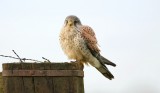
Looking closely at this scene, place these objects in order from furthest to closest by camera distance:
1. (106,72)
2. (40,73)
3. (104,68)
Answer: (104,68) → (106,72) → (40,73)

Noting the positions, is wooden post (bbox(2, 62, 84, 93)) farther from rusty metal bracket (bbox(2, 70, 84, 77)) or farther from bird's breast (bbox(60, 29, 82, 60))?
bird's breast (bbox(60, 29, 82, 60))

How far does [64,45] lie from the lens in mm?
6137

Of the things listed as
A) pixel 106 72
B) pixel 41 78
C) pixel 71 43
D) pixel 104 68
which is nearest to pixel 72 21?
pixel 71 43

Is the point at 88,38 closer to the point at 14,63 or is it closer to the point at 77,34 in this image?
the point at 77,34

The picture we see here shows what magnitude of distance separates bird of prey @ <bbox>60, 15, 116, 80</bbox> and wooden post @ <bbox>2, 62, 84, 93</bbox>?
A: 9.25 feet

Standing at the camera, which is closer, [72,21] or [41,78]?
[41,78]

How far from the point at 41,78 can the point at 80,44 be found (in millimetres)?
2956

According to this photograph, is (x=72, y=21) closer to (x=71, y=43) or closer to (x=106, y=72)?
(x=71, y=43)

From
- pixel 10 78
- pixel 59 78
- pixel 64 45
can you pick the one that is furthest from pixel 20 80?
pixel 64 45

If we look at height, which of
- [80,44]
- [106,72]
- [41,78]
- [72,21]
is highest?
[72,21]

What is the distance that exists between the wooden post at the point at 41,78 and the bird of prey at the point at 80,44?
2.82 metres

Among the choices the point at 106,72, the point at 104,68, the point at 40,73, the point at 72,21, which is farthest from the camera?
the point at 72,21

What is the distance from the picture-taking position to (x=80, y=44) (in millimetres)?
6141

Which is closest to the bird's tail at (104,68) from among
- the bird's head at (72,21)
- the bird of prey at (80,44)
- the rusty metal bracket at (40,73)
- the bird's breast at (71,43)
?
the bird of prey at (80,44)
